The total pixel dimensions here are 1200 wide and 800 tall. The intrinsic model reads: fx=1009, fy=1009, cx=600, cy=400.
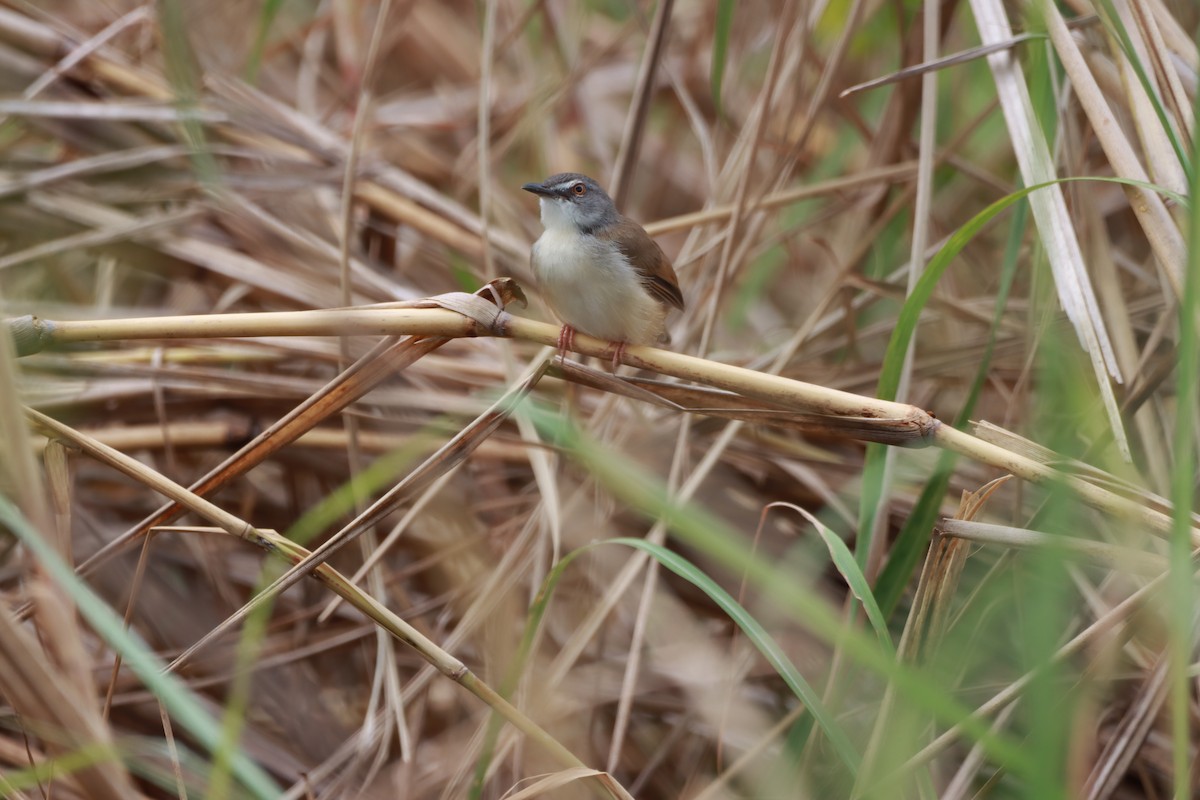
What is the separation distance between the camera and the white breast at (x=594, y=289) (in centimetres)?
279

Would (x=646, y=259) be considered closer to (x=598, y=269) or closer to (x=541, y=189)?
(x=598, y=269)

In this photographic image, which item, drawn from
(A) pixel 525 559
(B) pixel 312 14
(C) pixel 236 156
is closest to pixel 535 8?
(C) pixel 236 156

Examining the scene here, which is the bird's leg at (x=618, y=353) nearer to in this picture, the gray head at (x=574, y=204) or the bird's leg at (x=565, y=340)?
the bird's leg at (x=565, y=340)

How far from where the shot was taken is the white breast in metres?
2.79

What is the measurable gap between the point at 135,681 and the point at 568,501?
1234 millimetres

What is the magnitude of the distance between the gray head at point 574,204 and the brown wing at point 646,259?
0.16ft

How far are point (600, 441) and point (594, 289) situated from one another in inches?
17.2

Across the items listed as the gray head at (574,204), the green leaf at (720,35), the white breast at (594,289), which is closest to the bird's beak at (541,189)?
the gray head at (574,204)

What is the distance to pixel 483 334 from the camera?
74.2 inches

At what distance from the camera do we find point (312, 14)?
496 cm

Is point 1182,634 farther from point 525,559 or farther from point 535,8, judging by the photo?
point 535,8

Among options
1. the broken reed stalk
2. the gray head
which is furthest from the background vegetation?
the gray head

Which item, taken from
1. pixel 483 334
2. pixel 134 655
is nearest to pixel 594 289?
pixel 483 334

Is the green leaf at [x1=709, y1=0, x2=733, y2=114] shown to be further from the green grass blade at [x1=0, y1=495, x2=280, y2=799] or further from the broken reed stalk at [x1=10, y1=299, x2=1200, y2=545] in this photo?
the green grass blade at [x1=0, y1=495, x2=280, y2=799]
